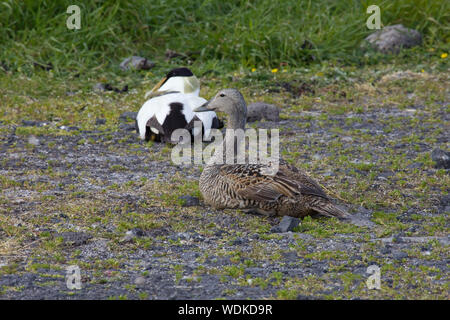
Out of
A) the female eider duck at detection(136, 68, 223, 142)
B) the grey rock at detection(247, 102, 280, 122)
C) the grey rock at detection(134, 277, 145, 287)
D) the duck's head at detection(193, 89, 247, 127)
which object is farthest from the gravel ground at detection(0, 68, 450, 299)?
the duck's head at detection(193, 89, 247, 127)

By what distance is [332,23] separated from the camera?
32.3 ft

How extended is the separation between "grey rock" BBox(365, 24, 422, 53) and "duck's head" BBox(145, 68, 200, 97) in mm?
3212

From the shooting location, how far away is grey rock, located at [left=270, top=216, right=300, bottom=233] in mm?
4789

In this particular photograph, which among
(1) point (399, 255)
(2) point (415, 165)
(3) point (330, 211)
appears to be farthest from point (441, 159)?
(1) point (399, 255)

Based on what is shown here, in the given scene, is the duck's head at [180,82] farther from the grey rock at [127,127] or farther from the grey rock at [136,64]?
the grey rock at [136,64]

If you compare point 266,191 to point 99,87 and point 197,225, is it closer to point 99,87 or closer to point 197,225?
point 197,225

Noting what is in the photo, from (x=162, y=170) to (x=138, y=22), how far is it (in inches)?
161

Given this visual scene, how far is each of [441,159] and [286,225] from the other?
2080mm

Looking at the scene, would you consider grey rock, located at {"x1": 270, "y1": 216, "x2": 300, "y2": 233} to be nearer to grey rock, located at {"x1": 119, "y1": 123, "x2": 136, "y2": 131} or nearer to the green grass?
grey rock, located at {"x1": 119, "y1": 123, "x2": 136, "y2": 131}

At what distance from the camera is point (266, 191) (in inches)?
196

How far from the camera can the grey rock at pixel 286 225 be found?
4.79 m
